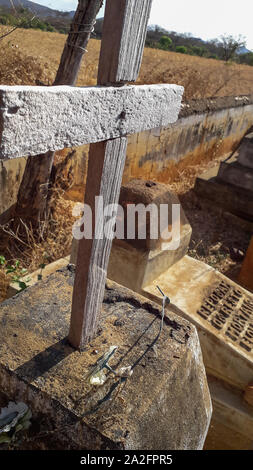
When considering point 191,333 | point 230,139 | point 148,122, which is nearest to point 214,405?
point 191,333

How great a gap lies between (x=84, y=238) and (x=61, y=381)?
613mm

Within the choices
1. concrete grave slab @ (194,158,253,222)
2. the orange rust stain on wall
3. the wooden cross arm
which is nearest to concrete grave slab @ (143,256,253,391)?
the orange rust stain on wall

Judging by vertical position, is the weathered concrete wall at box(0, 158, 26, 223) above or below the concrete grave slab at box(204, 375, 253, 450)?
above

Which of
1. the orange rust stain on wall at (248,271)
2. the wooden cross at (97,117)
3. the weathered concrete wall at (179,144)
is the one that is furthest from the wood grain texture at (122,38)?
the orange rust stain on wall at (248,271)

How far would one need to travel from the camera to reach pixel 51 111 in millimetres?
1015

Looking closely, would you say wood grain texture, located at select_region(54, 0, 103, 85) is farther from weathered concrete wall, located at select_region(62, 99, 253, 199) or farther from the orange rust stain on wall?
the orange rust stain on wall

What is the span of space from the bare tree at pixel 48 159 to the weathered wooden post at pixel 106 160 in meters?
2.60

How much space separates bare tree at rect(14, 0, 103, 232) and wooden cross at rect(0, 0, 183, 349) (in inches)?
102

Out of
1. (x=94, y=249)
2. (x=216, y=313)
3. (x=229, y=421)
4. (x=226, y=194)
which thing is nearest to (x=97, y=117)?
(x=94, y=249)

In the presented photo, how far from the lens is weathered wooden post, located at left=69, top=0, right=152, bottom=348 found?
121cm

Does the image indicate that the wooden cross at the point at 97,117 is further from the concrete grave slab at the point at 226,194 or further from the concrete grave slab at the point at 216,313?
the concrete grave slab at the point at 226,194

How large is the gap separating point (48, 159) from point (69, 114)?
3.33 metres

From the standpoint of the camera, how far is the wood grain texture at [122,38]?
1.18 metres

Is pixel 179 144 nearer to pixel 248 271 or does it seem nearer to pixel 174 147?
pixel 174 147
